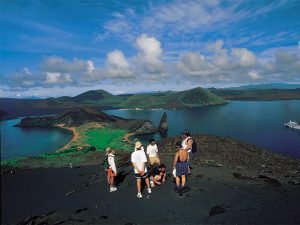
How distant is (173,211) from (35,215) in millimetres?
9527

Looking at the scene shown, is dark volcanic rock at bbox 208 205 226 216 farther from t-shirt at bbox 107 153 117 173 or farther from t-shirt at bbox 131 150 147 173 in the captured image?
t-shirt at bbox 107 153 117 173

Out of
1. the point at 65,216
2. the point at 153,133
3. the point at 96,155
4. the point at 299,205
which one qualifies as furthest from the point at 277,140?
the point at 65,216

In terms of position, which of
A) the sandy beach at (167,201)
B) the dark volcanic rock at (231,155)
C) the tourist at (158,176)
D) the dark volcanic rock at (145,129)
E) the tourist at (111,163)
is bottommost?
the dark volcanic rock at (145,129)

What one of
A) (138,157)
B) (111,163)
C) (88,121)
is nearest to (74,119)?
(88,121)

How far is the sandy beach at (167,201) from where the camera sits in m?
15.0

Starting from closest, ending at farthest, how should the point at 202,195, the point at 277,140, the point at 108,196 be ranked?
the point at 202,195
the point at 108,196
the point at 277,140

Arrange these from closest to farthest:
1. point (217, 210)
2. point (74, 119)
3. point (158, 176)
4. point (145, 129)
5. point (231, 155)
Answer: point (217, 210) → point (158, 176) → point (231, 155) → point (145, 129) → point (74, 119)

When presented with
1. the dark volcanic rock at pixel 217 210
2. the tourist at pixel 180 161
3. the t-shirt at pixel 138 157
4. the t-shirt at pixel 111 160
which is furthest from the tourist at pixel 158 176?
the dark volcanic rock at pixel 217 210

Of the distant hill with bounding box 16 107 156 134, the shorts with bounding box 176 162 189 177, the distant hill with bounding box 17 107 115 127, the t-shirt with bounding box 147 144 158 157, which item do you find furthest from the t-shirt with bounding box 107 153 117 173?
the distant hill with bounding box 17 107 115 127

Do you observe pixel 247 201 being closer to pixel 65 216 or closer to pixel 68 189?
pixel 65 216

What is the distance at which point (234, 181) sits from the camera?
20578 millimetres

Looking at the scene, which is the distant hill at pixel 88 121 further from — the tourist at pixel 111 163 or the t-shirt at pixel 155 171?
the tourist at pixel 111 163

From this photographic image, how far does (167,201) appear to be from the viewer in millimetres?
17125

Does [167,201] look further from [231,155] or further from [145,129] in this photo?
[145,129]
